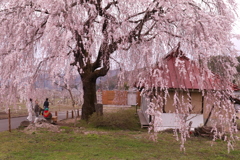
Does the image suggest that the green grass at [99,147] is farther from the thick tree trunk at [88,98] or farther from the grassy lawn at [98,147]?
the thick tree trunk at [88,98]

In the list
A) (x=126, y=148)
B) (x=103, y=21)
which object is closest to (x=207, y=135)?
(x=126, y=148)

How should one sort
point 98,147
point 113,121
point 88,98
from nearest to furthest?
point 98,147 → point 113,121 → point 88,98

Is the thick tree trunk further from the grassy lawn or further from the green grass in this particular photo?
the green grass

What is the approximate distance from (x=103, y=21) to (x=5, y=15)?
2.65 m

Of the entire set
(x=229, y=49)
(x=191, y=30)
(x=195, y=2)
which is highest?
(x=195, y=2)

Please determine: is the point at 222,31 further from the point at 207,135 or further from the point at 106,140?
the point at 207,135

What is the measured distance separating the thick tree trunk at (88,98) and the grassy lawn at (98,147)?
2419 millimetres

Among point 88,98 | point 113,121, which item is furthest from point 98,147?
point 88,98

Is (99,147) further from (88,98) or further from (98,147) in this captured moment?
(88,98)

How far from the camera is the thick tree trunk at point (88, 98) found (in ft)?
44.6

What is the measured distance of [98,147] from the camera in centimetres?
849

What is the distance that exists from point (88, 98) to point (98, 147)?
553 cm

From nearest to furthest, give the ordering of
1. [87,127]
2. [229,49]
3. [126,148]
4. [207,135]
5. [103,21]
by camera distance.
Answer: [229,49] < [103,21] < [126,148] < [207,135] < [87,127]

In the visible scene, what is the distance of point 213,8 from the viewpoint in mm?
7254
